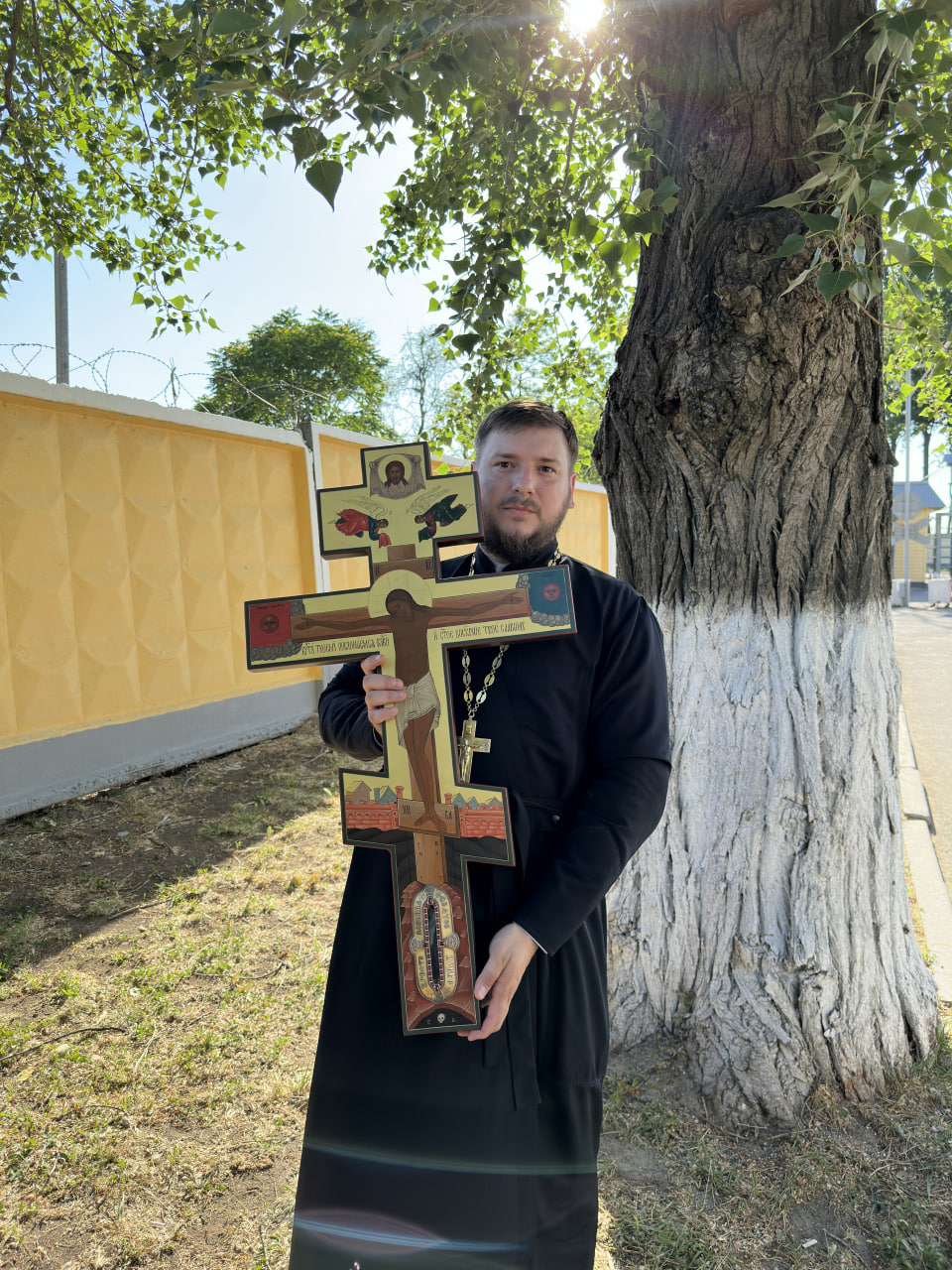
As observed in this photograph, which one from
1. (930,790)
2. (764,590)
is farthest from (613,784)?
(930,790)

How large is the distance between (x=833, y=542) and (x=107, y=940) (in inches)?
133

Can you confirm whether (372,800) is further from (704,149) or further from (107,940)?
(107,940)

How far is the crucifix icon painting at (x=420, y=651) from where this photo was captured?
155 centimetres

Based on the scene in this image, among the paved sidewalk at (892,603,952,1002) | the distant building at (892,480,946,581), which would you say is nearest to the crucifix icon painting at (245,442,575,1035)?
the paved sidewalk at (892,603,952,1002)

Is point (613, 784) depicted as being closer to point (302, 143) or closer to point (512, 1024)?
point (512, 1024)

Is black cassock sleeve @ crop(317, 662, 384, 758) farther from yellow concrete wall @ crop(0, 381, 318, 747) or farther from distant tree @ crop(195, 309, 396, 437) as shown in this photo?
distant tree @ crop(195, 309, 396, 437)

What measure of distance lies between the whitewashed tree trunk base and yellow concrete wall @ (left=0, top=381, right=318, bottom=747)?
13.1 feet

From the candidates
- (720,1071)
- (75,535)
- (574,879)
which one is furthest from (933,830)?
(75,535)

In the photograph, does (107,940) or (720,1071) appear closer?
(720,1071)

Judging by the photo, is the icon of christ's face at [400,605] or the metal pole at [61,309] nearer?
the icon of christ's face at [400,605]

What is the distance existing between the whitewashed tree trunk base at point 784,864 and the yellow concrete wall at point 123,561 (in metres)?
4.00

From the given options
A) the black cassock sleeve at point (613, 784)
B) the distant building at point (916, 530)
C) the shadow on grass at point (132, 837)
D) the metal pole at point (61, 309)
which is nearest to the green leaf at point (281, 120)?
the black cassock sleeve at point (613, 784)

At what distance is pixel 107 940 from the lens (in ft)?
12.0

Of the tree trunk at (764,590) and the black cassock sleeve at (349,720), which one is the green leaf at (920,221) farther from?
the black cassock sleeve at (349,720)
